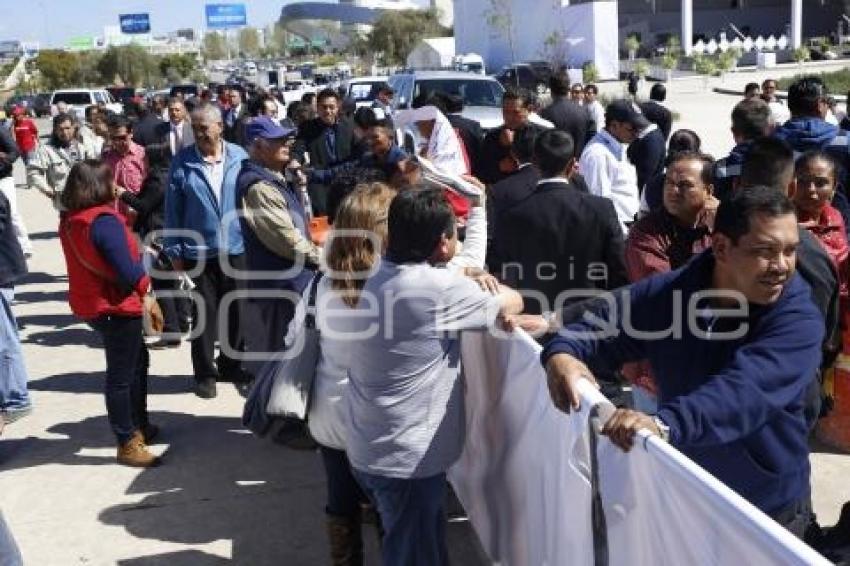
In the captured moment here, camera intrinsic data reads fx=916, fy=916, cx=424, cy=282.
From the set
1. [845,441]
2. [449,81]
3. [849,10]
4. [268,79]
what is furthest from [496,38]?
[845,441]

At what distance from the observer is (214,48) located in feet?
563

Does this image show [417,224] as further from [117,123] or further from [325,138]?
[325,138]

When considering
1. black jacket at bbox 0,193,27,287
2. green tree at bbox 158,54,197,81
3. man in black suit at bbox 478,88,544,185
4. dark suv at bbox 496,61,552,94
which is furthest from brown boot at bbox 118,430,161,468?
green tree at bbox 158,54,197,81

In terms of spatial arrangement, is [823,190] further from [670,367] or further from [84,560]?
[84,560]

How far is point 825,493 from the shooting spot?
4.76 metres

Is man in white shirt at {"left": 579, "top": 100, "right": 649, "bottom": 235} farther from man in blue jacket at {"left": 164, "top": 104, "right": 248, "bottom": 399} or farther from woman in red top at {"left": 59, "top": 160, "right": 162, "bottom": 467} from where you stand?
woman in red top at {"left": 59, "top": 160, "right": 162, "bottom": 467}

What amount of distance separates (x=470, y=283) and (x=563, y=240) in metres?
1.42

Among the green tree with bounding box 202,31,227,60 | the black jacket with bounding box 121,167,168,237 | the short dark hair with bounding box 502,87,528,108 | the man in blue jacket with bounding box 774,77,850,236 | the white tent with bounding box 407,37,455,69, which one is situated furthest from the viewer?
the green tree with bounding box 202,31,227,60

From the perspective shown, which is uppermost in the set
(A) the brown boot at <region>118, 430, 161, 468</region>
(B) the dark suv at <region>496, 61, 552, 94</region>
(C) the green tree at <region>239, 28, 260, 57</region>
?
(C) the green tree at <region>239, 28, 260, 57</region>

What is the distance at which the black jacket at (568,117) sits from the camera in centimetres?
977

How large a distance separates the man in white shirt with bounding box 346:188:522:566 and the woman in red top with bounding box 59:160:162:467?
2314 millimetres

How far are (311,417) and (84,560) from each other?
1.62 metres

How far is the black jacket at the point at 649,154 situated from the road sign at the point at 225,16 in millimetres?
93670

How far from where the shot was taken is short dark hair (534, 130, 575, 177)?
14.5 ft
